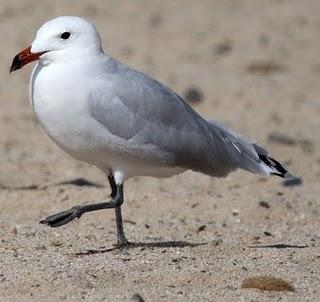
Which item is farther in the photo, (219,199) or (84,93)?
(219,199)

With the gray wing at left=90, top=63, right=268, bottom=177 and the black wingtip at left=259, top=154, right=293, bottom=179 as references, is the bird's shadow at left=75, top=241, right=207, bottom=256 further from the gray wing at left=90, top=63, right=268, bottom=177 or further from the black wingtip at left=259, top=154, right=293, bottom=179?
the black wingtip at left=259, top=154, right=293, bottom=179

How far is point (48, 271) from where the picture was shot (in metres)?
5.74

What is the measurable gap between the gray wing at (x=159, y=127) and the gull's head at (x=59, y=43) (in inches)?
8.6

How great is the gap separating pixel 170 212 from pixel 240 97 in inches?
174

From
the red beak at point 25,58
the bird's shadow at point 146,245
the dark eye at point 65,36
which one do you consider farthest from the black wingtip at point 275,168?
the red beak at point 25,58

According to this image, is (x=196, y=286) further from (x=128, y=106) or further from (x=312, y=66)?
(x=312, y=66)

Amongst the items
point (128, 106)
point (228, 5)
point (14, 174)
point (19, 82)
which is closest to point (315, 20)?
point (228, 5)

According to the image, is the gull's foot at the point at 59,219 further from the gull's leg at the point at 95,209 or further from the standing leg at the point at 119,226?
the standing leg at the point at 119,226

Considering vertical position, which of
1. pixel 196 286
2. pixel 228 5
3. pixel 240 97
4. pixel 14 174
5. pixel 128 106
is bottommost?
pixel 228 5

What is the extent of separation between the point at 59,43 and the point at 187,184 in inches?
111

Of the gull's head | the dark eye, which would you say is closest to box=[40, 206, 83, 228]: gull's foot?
the gull's head

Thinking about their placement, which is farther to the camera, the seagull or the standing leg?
the standing leg

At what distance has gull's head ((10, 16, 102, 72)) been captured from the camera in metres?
6.19

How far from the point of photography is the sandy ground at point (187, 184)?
18.9 ft
